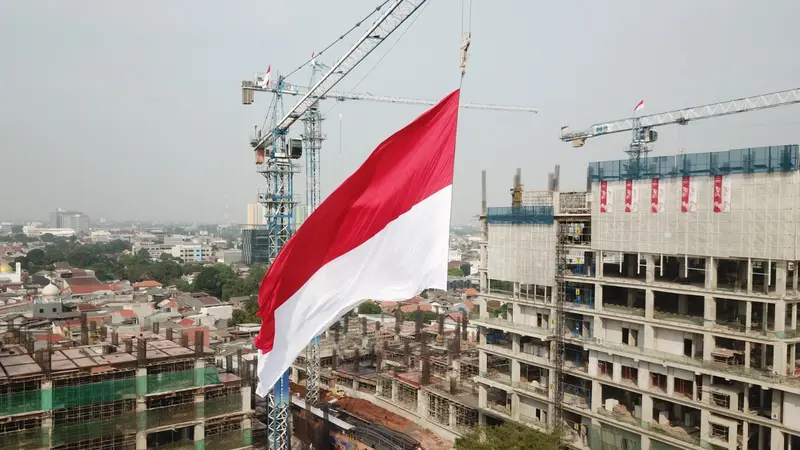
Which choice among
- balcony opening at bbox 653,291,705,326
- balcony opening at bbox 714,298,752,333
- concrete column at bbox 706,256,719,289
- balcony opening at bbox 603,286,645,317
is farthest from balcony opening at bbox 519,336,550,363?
concrete column at bbox 706,256,719,289

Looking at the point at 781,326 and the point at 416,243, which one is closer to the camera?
the point at 416,243

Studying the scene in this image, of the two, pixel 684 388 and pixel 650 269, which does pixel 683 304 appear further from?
pixel 684 388

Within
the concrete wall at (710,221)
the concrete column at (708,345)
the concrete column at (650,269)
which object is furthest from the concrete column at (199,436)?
the concrete column at (708,345)

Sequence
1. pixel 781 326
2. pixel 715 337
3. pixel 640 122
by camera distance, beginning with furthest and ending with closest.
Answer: pixel 640 122
pixel 715 337
pixel 781 326

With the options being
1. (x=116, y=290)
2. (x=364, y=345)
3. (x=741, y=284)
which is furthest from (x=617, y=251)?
(x=116, y=290)

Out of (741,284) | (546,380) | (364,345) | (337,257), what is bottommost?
(364,345)

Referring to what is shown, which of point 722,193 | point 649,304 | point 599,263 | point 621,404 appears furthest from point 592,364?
point 722,193

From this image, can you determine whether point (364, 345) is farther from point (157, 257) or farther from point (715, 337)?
point (157, 257)
